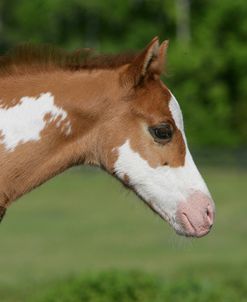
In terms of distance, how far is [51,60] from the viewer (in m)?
6.57

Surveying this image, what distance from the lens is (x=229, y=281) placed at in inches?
510

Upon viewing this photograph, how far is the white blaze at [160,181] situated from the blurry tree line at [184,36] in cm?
3914

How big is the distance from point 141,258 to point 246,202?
10515mm

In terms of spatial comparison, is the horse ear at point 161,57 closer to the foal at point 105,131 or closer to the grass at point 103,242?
the foal at point 105,131

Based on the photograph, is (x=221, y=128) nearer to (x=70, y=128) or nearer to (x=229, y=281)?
(x=229, y=281)

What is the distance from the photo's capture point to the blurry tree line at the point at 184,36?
47719mm

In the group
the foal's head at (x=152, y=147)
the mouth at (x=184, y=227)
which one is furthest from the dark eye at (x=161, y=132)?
the mouth at (x=184, y=227)

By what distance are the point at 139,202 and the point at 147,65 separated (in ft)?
2.82

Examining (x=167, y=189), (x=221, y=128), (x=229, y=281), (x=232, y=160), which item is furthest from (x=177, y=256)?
(x=221, y=128)

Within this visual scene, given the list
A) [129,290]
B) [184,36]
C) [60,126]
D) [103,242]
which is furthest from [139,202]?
[184,36]

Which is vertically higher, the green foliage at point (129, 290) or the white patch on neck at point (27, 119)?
the white patch on neck at point (27, 119)

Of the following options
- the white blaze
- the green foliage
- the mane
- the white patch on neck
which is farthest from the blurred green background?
the white patch on neck

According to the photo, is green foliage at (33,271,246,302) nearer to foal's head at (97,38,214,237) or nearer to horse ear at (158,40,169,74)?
foal's head at (97,38,214,237)

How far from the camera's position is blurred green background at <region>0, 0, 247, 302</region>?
10289mm
